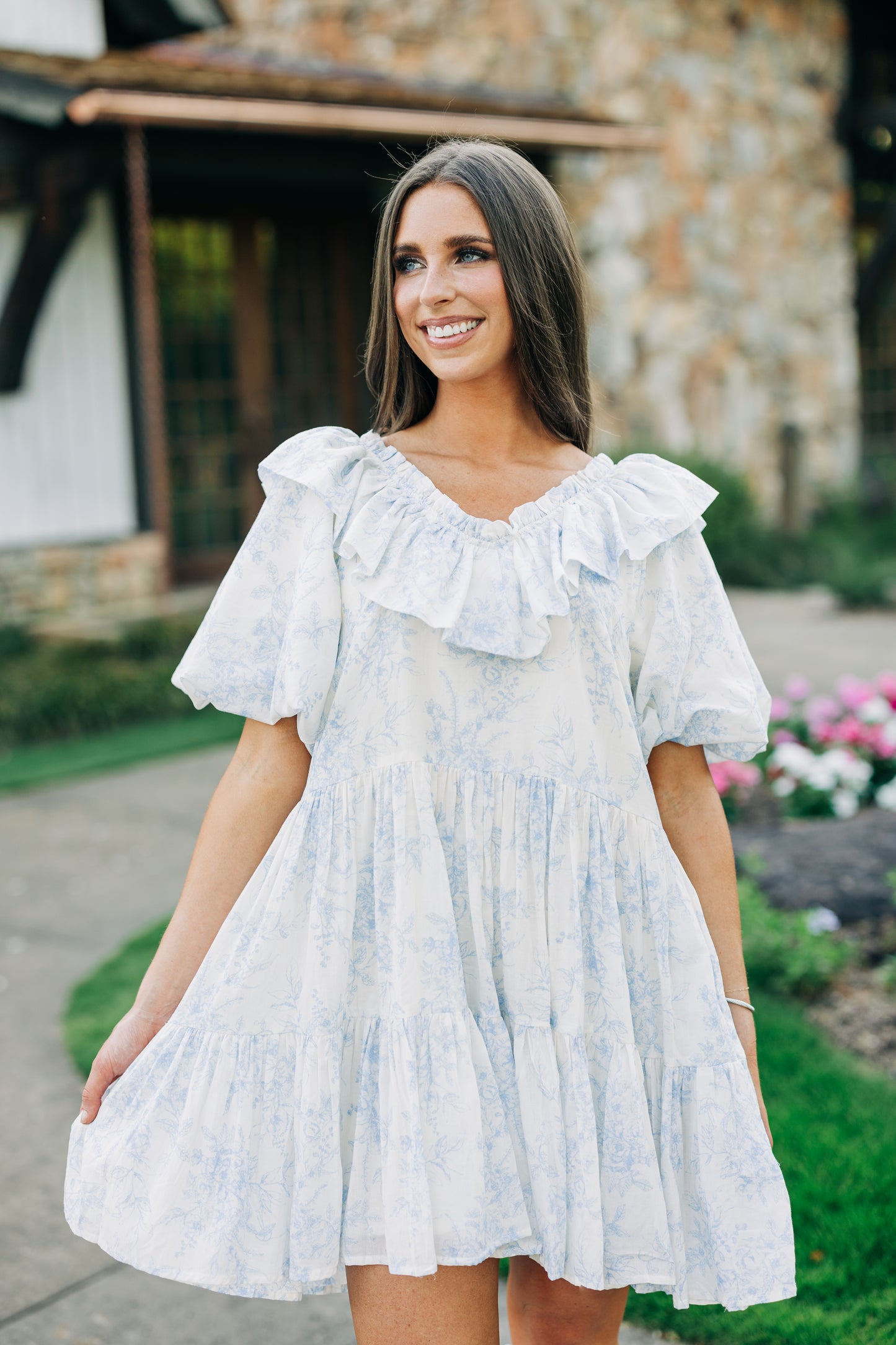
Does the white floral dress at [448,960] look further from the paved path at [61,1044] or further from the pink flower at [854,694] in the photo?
the pink flower at [854,694]

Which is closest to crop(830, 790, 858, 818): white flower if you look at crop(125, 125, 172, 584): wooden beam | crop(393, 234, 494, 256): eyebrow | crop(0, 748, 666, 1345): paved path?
crop(0, 748, 666, 1345): paved path

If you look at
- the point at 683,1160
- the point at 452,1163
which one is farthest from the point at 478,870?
the point at 683,1160

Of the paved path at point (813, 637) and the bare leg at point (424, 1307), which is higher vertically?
the bare leg at point (424, 1307)

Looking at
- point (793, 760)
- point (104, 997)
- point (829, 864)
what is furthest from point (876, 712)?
point (104, 997)

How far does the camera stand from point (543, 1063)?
5.49ft

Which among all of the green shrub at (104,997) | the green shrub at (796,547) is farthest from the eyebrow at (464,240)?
the green shrub at (796,547)

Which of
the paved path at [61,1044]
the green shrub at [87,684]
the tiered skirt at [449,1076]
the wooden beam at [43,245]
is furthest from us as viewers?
the wooden beam at [43,245]

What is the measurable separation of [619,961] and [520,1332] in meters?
0.54

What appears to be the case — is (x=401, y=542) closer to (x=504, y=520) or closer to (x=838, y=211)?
(x=504, y=520)

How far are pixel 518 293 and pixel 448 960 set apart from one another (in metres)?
0.82

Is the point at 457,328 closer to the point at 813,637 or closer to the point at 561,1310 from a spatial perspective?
the point at 561,1310

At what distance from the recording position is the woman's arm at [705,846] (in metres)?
1.88

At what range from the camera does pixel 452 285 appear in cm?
178

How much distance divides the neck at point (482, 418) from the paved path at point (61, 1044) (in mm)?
1594
